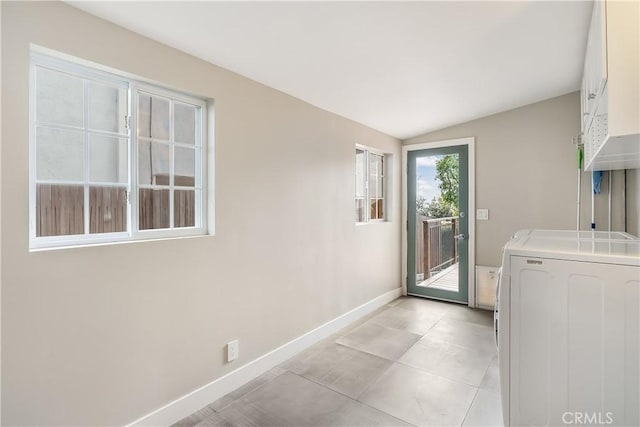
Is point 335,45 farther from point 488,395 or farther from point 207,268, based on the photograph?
point 488,395

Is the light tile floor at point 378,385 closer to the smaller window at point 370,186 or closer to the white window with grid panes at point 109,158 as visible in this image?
the white window with grid panes at point 109,158

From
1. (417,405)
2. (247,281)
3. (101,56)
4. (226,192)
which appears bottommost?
(417,405)

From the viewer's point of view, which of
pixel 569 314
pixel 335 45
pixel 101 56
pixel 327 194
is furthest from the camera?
pixel 327 194

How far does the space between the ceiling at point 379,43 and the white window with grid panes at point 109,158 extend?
0.35 meters

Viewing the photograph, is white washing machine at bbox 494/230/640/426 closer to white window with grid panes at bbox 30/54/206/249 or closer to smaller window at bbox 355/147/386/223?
white window with grid panes at bbox 30/54/206/249

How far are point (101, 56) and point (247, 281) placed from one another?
1.58 m

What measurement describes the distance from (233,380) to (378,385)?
1.01 metres

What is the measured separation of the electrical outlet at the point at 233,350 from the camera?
7.29ft

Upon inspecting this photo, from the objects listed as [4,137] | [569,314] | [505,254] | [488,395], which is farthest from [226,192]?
[488,395]

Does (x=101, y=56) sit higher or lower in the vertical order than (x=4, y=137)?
higher

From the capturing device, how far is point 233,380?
2.24m

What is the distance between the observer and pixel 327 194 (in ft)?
10.3

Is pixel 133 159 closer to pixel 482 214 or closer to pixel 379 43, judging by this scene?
pixel 379 43

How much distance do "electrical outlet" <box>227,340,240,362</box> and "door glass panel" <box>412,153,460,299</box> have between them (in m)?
2.93
